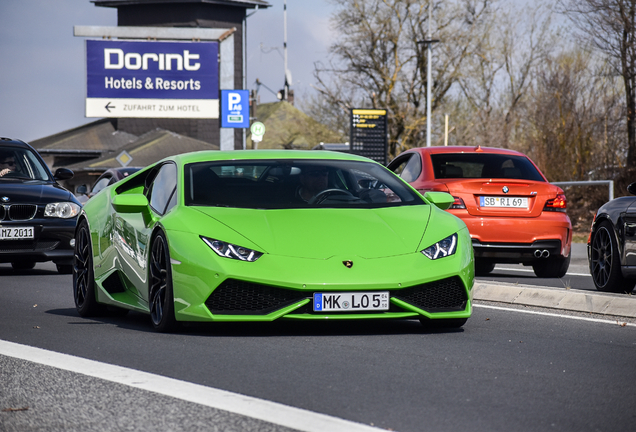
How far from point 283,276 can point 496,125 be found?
1760 inches

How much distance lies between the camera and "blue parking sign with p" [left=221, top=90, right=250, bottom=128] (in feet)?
162

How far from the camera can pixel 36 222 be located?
42.5ft

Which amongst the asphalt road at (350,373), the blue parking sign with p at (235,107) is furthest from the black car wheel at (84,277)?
the blue parking sign with p at (235,107)

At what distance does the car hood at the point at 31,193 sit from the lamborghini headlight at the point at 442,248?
7625 millimetres

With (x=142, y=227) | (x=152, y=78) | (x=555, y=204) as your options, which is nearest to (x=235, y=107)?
(x=152, y=78)

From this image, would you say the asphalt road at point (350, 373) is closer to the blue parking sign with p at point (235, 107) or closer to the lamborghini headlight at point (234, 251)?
the lamborghini headlight at point (234, 251)

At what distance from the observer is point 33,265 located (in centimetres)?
1497

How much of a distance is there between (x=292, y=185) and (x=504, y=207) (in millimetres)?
4702

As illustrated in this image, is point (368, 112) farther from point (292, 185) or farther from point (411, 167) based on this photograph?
point (292, 185)

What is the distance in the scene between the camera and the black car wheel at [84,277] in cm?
818

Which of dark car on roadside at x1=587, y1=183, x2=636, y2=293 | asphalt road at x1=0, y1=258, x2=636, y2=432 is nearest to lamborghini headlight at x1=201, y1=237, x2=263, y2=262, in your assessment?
asphalt road at x1=0, y1=258, x2=636, y2=432

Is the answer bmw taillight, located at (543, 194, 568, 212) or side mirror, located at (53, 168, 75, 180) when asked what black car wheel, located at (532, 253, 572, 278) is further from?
side mirror, located at (53, 168, 75, 180)

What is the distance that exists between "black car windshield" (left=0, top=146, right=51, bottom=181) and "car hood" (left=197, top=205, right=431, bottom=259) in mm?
7700

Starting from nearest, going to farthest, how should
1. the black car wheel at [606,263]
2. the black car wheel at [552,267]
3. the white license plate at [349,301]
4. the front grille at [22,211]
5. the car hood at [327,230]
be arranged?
the white license plate at [349,301], the car hood at [327,230], the black car wheel at [606,263], the black car wheel at [552,267], the front grille at [22,211]
